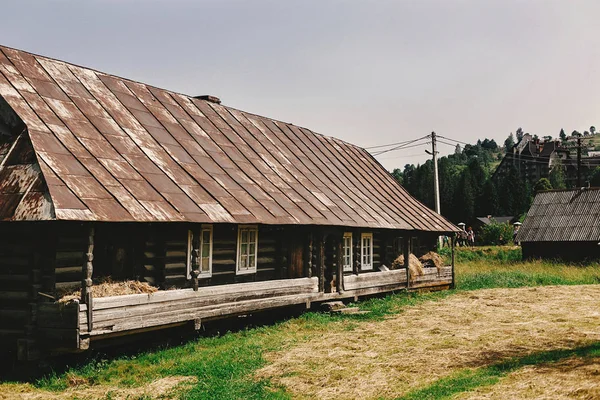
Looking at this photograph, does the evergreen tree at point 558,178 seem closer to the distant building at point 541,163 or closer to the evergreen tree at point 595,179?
the distant building at point 541,163

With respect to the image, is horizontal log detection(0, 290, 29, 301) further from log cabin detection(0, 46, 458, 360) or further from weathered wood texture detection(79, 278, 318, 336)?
weathered wood texture detection(79, 278, 318, 336)

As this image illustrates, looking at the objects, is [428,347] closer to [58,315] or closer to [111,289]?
[111,289]

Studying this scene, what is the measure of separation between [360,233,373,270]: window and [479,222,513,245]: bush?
31.5 meters

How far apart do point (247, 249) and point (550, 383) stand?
939 centimetres

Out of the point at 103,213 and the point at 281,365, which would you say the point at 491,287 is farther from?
the point at 103,213

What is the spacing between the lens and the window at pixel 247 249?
15930mm

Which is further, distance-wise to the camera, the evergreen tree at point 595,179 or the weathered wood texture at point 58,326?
the evergreen tree at point 595,179

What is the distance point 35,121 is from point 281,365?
6863 mm

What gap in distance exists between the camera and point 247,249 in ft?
53.4

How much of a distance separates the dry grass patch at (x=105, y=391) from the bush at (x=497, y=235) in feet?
146

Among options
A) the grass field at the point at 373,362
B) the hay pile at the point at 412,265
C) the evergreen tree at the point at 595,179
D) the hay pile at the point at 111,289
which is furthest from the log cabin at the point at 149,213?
the evergreen tree at the point at 595,179

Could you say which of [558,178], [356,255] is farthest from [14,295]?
[558,178]

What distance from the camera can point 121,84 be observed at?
1639 cm

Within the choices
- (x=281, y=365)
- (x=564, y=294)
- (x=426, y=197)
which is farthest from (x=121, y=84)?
(x=426, y=197)
